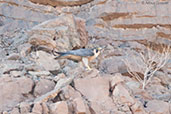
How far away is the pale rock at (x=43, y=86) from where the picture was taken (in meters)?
5.40

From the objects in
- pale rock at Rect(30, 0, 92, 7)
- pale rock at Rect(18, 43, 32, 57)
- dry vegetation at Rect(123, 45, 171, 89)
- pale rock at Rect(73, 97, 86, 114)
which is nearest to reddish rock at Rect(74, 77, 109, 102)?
pale rock at Rect(73, 97, 86, 114)

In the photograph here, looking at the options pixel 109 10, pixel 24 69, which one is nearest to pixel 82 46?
pixel 24 69

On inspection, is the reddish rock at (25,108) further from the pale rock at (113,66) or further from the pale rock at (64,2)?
the pale rock at (64,2)

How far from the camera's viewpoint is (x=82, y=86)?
18.2 ft

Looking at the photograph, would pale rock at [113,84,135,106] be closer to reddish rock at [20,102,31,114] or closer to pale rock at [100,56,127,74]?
reddish rock at [20,102,31,114]

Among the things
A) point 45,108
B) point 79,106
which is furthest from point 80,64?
point 45,108

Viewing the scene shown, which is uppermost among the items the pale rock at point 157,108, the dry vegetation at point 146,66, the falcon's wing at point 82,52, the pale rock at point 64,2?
the pale rock at point 64,2

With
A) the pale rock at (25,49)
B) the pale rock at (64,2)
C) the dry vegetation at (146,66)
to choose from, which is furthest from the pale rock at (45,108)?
the pale rock at (64,2)

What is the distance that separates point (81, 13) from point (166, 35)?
21.3 ft

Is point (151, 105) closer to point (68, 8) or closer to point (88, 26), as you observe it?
point (88, 26)

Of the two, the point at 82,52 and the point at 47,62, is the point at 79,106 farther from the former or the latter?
the point at 47,62

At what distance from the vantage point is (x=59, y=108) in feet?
15.2

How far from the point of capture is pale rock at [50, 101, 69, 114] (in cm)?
459

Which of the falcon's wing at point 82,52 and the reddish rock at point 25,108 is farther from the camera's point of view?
the falcon's wing at point 82,52
